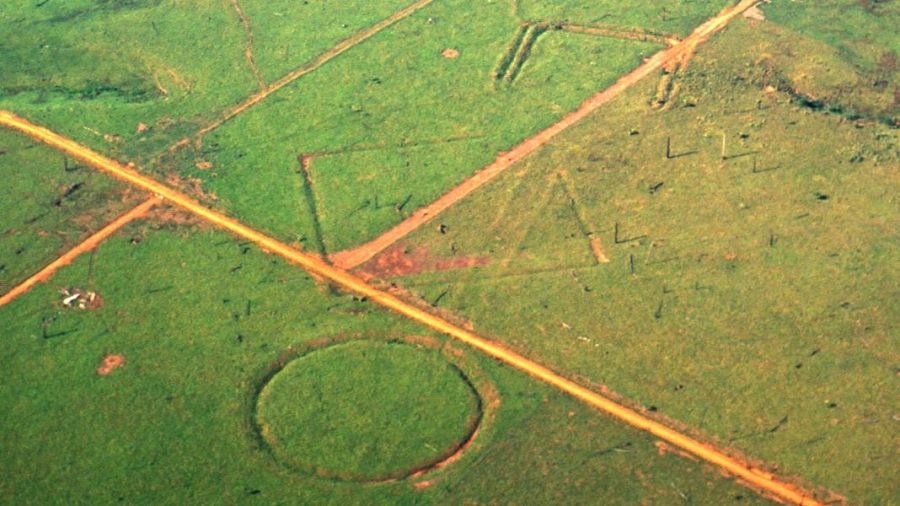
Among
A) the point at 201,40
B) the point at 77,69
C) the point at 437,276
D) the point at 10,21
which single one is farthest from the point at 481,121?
the point at 10,21

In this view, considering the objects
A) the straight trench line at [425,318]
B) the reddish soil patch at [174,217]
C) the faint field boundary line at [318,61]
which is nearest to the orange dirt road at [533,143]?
the straight trench line at [425,318]

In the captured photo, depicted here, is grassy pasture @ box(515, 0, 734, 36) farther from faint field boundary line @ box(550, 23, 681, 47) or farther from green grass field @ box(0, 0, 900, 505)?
faint field boundary line @ box(550, 23, 681, 47)

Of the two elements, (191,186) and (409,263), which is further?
(191,186)

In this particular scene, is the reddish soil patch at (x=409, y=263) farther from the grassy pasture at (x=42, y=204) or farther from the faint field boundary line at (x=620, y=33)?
the faint field boundary line at (x=620, y=33)

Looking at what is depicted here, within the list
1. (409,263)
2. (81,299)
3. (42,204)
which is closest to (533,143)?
(409,263)

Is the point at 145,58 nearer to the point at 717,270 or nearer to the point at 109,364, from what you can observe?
the point at 109,364
